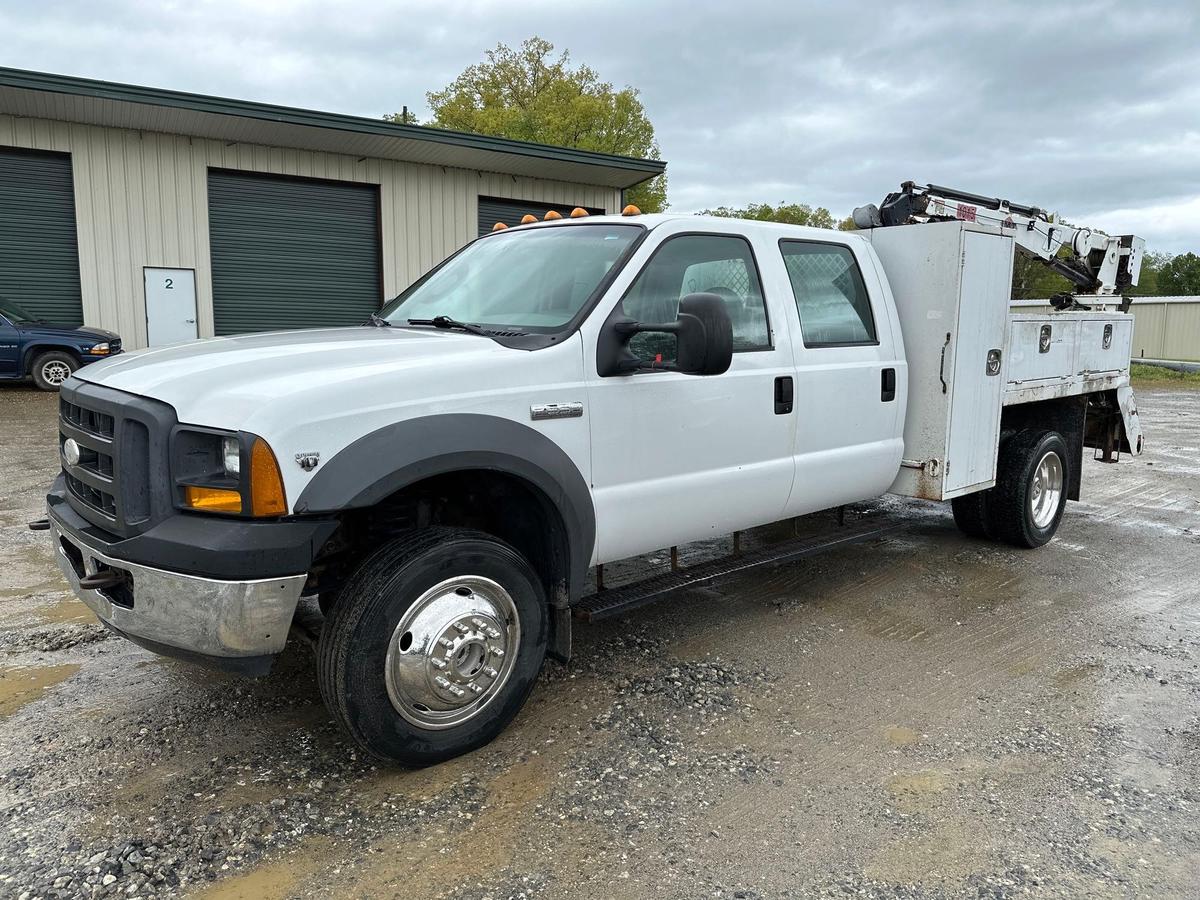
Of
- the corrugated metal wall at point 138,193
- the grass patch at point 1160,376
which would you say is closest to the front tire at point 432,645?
the corrugated metal wall at point 138,193

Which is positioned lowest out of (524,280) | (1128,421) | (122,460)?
(1128,421)

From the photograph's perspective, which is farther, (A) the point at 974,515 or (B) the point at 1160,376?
(B) the point at 1160,376

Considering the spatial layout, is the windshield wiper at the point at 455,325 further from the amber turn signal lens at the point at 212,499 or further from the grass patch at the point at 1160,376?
the grass patch at the point at 1160,376

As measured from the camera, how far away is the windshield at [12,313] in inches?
538

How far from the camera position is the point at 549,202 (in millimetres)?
20359

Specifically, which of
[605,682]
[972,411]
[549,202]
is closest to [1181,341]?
[549,202]

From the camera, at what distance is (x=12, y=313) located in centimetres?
1382

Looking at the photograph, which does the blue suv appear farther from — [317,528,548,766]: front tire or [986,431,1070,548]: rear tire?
[986,431,1070,548]: rear tire

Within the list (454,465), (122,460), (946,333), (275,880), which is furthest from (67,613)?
→ (946,333)

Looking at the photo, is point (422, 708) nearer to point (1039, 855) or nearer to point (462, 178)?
point (1039, 855)

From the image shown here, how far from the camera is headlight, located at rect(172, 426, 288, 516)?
2666 mm

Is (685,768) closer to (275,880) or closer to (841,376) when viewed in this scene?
(275,880)

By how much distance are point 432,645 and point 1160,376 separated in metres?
31.2

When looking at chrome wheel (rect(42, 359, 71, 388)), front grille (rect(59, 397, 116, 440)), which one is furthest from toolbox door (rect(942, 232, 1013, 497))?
chrome wheel (rect(42, 359, 71, 388))
